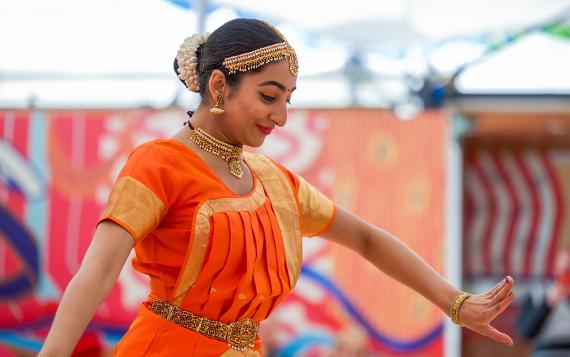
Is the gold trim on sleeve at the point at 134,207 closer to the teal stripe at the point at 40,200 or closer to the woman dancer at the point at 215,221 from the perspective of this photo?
the woman dancer at the point at 215,221

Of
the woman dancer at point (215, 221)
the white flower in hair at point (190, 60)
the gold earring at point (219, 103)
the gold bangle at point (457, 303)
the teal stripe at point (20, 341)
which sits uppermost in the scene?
the white flower in hair at point (190, 60)

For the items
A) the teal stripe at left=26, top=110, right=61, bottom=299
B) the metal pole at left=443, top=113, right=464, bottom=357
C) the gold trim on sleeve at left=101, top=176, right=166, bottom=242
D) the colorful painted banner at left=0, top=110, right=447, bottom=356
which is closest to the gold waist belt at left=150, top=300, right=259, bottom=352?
the gold trim on sleeve at left=101, top=176, right=166, bottom=242

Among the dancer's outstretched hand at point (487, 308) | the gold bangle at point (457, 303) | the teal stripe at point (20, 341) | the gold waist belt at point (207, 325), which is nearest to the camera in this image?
the gold waist belt at point (207, 325)

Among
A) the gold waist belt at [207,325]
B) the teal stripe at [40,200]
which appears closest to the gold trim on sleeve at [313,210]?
the gold waist belt at [207,325]

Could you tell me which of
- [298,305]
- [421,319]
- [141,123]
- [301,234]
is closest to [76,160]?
[141,123]

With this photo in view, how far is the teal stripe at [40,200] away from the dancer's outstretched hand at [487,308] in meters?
3.81

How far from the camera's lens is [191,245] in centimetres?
212

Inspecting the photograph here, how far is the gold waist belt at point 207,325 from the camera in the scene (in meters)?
2.18

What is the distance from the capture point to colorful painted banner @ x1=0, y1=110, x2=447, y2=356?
538 cm

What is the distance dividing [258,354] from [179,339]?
0.24 meters

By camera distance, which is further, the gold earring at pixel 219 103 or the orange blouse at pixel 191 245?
the gold earring at pixel 219 103

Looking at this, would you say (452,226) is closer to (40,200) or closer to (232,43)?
(40,200)

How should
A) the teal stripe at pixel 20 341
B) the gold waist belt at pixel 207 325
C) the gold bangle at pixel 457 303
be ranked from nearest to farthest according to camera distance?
the gold waist belt at pixel 207 325, the gold bangle at pixel 457 303, the teal stripe at pixel 20 341

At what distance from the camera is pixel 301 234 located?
95.6 inches
